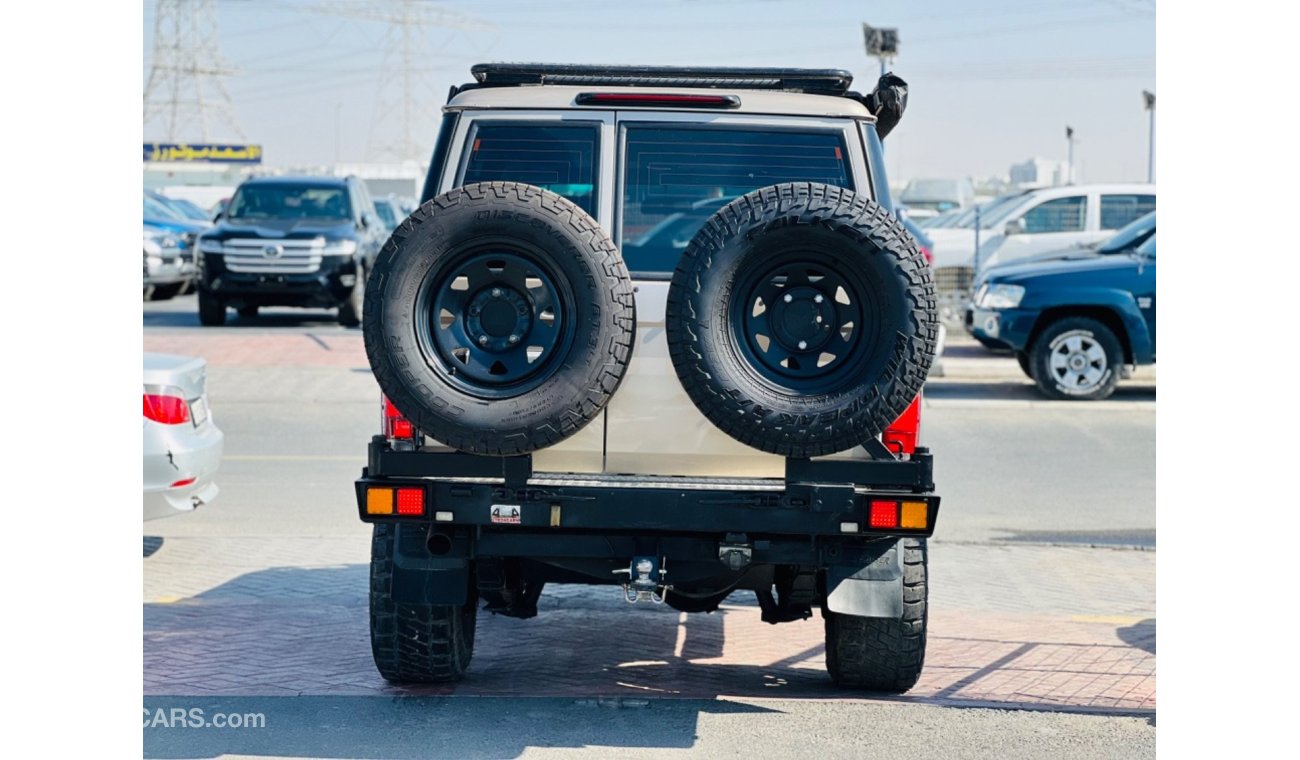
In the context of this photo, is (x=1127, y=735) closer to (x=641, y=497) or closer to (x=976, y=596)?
(x=641, y=497)

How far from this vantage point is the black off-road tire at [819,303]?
16.6ft

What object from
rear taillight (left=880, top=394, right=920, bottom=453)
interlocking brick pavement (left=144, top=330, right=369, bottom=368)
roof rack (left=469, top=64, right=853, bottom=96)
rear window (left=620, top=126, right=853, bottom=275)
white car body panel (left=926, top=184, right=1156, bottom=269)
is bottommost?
rear taillight (left=880, top=394, right=920, bottom=453)

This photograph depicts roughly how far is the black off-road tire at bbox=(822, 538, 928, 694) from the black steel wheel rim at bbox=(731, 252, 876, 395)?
2.87ft

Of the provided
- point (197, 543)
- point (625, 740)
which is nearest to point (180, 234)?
point (197, 543)

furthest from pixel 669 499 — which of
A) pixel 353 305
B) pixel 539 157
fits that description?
pixel 353 305

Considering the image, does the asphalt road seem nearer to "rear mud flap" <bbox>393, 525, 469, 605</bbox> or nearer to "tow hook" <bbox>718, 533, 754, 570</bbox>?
"rear mud flap" <bbox>393, 525, 469, 605</bbox>

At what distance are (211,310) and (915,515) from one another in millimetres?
17040

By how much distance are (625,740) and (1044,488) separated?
244 inches

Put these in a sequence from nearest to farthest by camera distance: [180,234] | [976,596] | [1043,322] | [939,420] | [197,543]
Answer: [976,596] → [197,543] → [939,420] → [1043,322] → [180,234]

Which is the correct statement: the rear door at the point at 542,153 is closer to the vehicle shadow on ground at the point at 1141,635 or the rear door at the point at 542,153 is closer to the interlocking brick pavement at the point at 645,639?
the interlocking brick pavement at the point at 645,639

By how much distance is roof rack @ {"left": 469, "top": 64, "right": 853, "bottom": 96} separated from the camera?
19.1 ft

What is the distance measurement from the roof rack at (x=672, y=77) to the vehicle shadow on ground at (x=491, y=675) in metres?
2.23

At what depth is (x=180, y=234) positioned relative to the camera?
84.4 feet

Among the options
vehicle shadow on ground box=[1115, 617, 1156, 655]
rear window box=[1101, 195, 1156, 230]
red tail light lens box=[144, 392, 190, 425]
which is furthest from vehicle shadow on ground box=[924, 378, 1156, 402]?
red tail light lens box=[144, 392, 190, 425]
